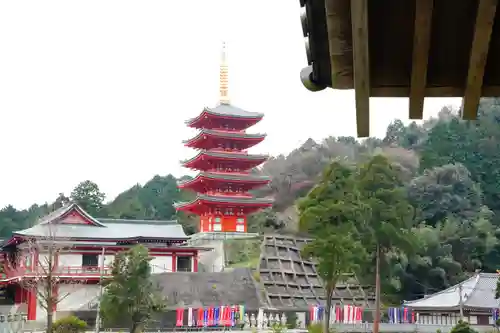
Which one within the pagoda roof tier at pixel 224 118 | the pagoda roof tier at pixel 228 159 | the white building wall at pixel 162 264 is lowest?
the white building wall at pixel 162 264

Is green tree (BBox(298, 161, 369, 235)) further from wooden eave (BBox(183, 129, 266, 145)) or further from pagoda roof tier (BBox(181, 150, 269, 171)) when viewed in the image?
wooden eave (BBox(183, 129, 266, 145))

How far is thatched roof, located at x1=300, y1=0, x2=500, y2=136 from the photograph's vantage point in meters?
3.30

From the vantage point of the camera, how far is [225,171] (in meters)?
47.9

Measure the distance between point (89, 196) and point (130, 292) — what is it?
40037 mm

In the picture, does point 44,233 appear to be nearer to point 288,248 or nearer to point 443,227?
point 288,248

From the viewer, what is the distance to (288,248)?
4438 cm

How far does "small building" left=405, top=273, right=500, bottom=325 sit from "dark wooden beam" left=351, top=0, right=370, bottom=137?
32.1m

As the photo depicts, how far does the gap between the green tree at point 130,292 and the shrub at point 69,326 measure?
2918mm


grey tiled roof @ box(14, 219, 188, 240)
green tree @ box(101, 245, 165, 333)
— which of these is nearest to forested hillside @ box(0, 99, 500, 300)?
grey tiled roof @ box(14, 219, 188, 240)

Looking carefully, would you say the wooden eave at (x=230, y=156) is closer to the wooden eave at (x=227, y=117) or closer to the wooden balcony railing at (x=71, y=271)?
the wooden eave at (x=227, y=117)

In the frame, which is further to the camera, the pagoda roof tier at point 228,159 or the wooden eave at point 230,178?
the pagoda roof tier at point 228,159

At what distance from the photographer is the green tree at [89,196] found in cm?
6531

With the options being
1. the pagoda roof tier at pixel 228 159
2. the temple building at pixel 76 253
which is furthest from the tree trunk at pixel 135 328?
the pagoda roof tier at pixel 228 159

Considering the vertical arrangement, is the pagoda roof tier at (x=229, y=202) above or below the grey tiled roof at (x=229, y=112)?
below
